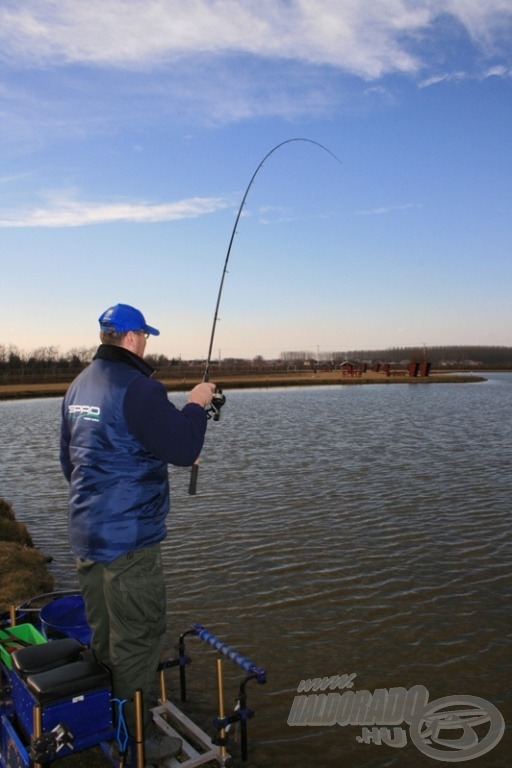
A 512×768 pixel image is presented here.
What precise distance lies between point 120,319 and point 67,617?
3074 millimetres

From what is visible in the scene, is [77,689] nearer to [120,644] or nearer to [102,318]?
[120,644]

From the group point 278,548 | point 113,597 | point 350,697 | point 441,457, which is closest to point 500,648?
point 350,697

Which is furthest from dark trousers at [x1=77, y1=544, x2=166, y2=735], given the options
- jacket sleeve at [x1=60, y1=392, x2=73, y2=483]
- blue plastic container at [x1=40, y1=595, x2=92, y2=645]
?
blue plastic container at [x1=40, y1=595, x2=92, y2=645]

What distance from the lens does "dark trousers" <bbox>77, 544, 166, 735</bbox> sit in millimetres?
3715

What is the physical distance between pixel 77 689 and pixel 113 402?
1660mm

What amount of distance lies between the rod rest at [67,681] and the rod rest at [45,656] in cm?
9

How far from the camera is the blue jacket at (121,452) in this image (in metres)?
3.61

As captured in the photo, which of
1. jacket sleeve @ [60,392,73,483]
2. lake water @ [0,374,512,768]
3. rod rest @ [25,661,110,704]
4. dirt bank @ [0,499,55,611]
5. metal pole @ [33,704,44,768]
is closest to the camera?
metal pole @ [33,704,44,768]

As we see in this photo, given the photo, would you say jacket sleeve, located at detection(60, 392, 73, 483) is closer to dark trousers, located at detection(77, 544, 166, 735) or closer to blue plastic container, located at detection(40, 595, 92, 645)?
→ dark trousers, located at detection(77, 544, 166, 735)

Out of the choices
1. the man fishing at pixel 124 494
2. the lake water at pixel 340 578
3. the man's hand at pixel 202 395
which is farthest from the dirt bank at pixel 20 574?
the man's hand at pixel 202 395

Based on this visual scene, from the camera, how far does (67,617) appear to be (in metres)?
5.59

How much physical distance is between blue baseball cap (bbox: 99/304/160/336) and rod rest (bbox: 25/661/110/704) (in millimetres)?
2039

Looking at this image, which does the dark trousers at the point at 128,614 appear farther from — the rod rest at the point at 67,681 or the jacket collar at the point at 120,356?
the jacket collar at the point at 120,356

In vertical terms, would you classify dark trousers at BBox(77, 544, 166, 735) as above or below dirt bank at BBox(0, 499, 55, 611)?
above
